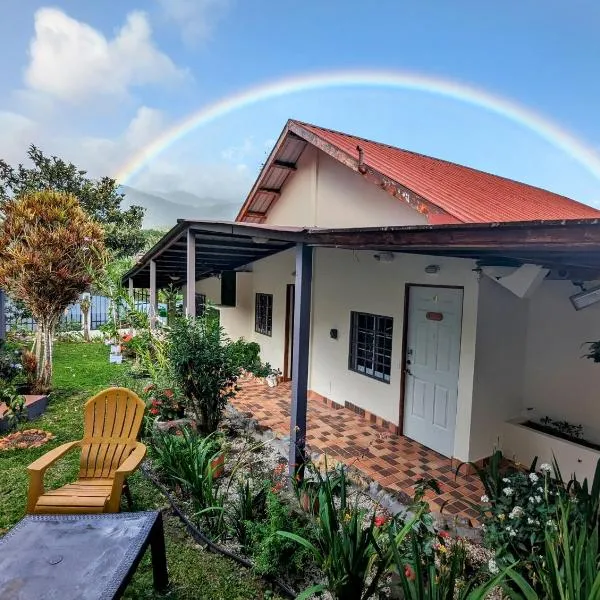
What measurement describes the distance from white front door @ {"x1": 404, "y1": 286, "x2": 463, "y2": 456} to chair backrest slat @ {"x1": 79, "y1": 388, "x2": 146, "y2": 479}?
354cm

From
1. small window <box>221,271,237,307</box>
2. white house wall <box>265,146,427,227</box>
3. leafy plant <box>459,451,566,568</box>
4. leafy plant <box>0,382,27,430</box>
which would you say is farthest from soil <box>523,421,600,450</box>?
small window <box>221,271,237,307</box>

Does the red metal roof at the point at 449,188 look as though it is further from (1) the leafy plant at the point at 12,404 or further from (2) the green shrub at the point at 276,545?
(1) the leafy plant at the point at 12,404

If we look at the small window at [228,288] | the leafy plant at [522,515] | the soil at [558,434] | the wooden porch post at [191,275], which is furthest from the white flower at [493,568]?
the small window at [228,288]

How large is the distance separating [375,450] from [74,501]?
3469 mm

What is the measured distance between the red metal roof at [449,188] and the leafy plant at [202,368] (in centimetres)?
311

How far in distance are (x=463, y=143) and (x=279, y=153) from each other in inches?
1174

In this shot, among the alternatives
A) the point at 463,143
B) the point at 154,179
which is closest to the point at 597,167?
the point at 463,143

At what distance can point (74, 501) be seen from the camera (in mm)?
3123

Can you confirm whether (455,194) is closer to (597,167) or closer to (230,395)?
(230,395)

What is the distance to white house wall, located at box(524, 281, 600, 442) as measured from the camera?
15.4 ft

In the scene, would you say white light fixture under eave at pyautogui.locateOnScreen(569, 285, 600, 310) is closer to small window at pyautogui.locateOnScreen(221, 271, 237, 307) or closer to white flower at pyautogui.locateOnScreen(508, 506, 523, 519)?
white flower at pyautogui.locateOnScreen(508, 506, 523, 519)

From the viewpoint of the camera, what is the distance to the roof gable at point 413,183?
16.8 ft

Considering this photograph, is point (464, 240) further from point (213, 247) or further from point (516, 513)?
point (213, 247)

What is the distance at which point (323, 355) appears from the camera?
7.27 meters
